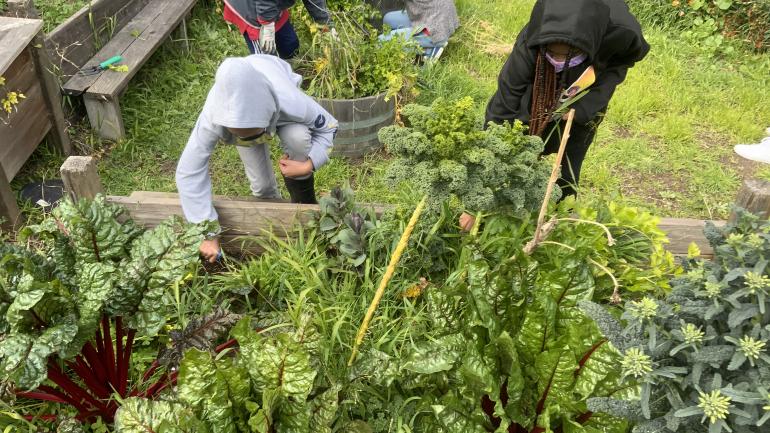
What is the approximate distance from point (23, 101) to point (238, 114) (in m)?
1.91

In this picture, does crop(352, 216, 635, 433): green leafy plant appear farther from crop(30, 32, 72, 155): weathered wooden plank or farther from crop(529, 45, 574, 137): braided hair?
crop(30, 32, 72, 155): weathered wooden plank

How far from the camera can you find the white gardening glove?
13.0ft

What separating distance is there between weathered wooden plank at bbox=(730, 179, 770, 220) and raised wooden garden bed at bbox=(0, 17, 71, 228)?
3.44 m

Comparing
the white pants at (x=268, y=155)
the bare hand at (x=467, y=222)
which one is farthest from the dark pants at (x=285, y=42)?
the bare hand at (x=467, y=222)

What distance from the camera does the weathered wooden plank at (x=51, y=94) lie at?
344 centimetres

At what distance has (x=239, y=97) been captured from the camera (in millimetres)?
2242

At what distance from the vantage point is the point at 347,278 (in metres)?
2.22

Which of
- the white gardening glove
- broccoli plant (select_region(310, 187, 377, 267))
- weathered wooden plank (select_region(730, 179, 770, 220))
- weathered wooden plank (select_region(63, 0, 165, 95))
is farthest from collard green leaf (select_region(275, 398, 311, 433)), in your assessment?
weathered wooden plank (select_region(63, 0, 165, 95))

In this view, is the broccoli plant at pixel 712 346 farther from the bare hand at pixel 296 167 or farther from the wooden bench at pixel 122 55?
the wooden bench at pixel 122 55

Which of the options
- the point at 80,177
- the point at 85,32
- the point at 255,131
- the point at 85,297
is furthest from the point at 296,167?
the point at 85,32

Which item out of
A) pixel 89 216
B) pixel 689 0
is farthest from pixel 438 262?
pixel 689 0

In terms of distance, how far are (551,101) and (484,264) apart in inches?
39.8

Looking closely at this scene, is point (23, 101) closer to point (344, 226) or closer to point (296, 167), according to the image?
point (296, 167)

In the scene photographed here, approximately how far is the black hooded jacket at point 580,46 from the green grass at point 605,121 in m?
1.01
